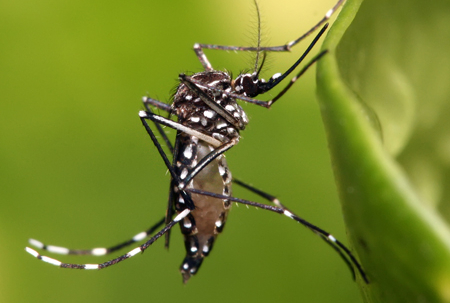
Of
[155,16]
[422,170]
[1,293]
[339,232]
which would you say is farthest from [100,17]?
[422,170]

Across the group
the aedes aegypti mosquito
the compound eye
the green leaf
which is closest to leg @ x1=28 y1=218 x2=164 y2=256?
the aedes aegypti mosquito

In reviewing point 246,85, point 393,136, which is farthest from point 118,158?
point 393,136

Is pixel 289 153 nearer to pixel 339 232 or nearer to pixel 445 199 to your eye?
pixel 339 232

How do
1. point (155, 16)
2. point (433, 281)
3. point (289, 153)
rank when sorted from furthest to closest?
point (155, 16) → point (289, 153) → point (433, 281)

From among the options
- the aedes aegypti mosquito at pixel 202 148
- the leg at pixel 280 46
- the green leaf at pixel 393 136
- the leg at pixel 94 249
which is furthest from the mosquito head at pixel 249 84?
the green leaf at pixel 393 136

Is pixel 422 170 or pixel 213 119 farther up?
pixel 213 119

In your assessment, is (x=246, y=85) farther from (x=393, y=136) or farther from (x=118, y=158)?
(x=393, y=136)

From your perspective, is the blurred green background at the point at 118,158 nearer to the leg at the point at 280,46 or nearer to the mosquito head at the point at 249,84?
the leg at the point at 280,46
